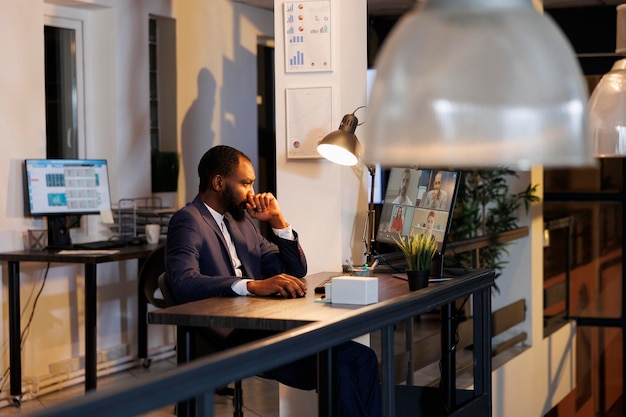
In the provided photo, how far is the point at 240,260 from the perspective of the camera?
4152 mm

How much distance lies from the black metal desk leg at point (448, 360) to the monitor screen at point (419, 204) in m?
0.28

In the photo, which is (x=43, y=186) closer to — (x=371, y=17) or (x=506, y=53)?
(x=371, y=17)

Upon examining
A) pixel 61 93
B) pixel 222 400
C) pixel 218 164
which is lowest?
pixel 222 400

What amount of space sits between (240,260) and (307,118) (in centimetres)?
86

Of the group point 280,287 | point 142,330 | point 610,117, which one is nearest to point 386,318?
point 280,287

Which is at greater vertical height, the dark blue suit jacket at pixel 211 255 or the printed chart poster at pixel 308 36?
the printed chart poster at pixel 308 36

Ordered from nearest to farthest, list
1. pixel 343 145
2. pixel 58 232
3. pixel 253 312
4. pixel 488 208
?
pixel 253 312, pixel 343 145, pixel 58 232, pixel 488 208

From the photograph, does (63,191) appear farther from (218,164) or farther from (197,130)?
(218,164)

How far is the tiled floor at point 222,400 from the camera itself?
5582 mm

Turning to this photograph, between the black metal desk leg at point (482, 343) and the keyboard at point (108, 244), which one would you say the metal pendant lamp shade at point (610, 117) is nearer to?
the black metal desk leg at point (482, 343)

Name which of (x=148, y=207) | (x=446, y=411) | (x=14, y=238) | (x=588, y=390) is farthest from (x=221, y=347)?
Result: (x=588, y=390)

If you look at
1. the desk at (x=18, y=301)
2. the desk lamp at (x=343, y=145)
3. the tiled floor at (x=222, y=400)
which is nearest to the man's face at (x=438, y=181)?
the desk lamp at (x=343, y=145)

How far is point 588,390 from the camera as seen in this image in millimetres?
8398

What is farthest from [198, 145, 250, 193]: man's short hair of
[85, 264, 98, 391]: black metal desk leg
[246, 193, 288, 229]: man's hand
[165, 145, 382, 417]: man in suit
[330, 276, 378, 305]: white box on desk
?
[85, 264, 98, 391]: black metal desk leg
